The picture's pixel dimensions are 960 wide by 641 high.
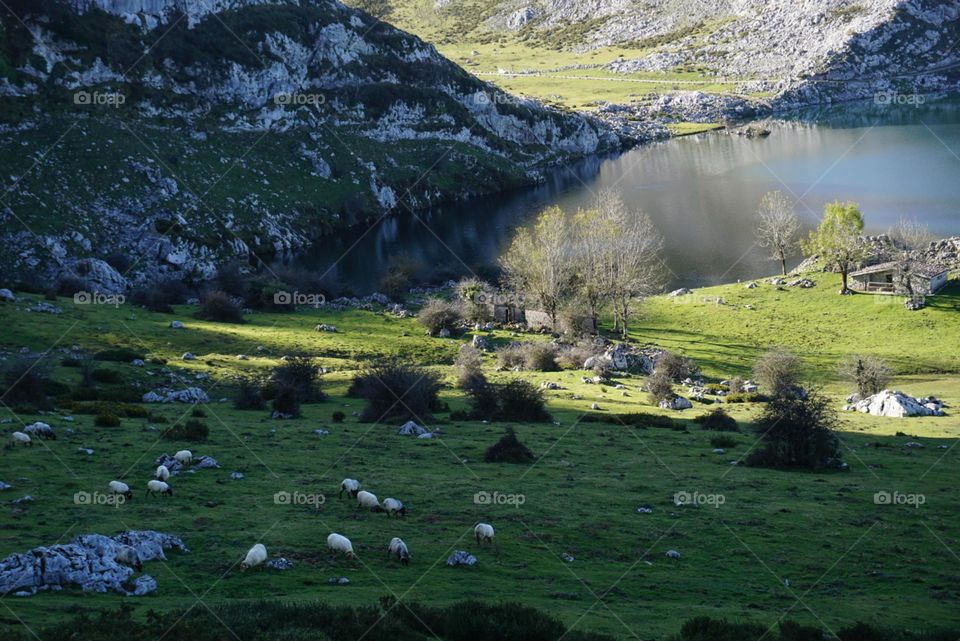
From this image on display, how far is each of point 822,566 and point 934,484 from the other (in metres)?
12.4

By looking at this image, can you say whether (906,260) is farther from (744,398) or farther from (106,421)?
(106,421)

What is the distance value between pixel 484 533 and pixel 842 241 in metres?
68.3

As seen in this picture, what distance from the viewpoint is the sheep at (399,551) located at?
24.0 m

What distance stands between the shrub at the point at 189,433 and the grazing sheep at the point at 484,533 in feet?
60.0

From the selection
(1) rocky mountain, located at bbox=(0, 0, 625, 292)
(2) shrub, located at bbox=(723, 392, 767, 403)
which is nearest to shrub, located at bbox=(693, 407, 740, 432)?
(2) shrub, located at bbox=(723, 392, 767, 403)

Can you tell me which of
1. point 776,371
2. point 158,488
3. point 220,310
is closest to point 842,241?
point 776,371

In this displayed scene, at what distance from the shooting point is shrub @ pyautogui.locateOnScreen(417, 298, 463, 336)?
3125 inches

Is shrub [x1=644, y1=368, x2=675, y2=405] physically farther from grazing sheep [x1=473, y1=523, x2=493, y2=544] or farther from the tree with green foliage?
the tree with green foliage

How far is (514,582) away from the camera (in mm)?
23234

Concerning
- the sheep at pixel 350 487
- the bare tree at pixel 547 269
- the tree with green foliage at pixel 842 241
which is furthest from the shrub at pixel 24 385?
the tree with green foliage at pixel 842 241

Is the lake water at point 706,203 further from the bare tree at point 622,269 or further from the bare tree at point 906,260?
the bare tree at point 622,269

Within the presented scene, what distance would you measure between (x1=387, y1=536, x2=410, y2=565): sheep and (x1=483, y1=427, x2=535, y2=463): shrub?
45.1 ft

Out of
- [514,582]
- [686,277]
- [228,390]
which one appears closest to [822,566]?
[514,582]

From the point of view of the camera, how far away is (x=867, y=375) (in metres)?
56.5
